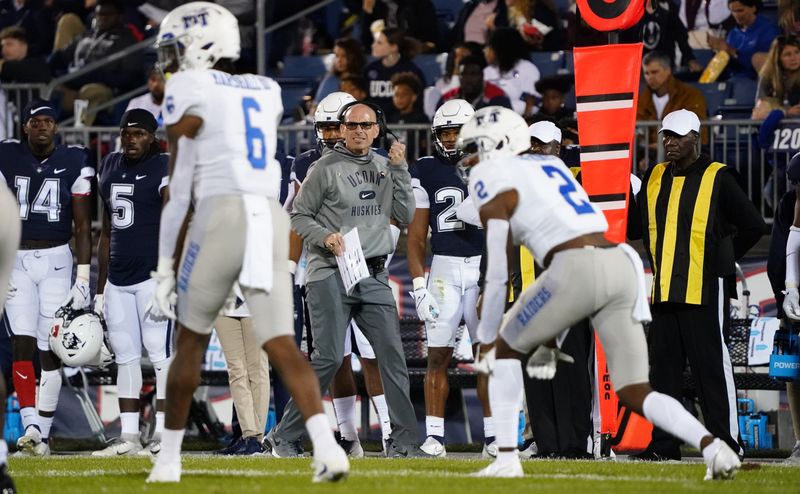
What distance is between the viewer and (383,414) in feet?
30.5

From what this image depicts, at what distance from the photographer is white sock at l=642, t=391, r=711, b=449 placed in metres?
6.18

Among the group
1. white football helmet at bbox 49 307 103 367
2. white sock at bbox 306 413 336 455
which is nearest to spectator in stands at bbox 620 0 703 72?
white football helmet at bbox 49 307 103 367

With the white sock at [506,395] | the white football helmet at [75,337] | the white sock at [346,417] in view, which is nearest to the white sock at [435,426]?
the white sock at [346,417]

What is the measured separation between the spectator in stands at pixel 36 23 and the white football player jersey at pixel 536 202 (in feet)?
35.5

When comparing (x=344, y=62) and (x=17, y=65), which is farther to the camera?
(x=17, y=65)

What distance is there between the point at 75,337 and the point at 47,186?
1.09 metres

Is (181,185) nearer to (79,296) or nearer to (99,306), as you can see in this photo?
(79,296)

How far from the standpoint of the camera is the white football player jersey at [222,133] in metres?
6.09

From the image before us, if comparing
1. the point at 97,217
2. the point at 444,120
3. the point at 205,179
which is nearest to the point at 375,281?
the point at 444,120

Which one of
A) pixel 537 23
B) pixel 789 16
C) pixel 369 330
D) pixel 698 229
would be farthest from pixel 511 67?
pixel 369 330

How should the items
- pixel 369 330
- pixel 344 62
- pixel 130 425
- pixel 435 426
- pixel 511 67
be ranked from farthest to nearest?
pixel 344 62 → pixel 511 67 → pixel 130 425 → pixel 435 426 → pixel 369 330

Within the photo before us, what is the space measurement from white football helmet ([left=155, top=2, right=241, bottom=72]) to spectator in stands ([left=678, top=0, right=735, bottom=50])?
25.1ft

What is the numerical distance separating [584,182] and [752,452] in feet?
8.31

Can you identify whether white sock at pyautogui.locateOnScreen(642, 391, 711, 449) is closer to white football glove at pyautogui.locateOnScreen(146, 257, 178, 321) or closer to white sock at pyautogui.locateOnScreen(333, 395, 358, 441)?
white football glove at pyautogui.locateOnScreen(146, 257, 178, 321)
